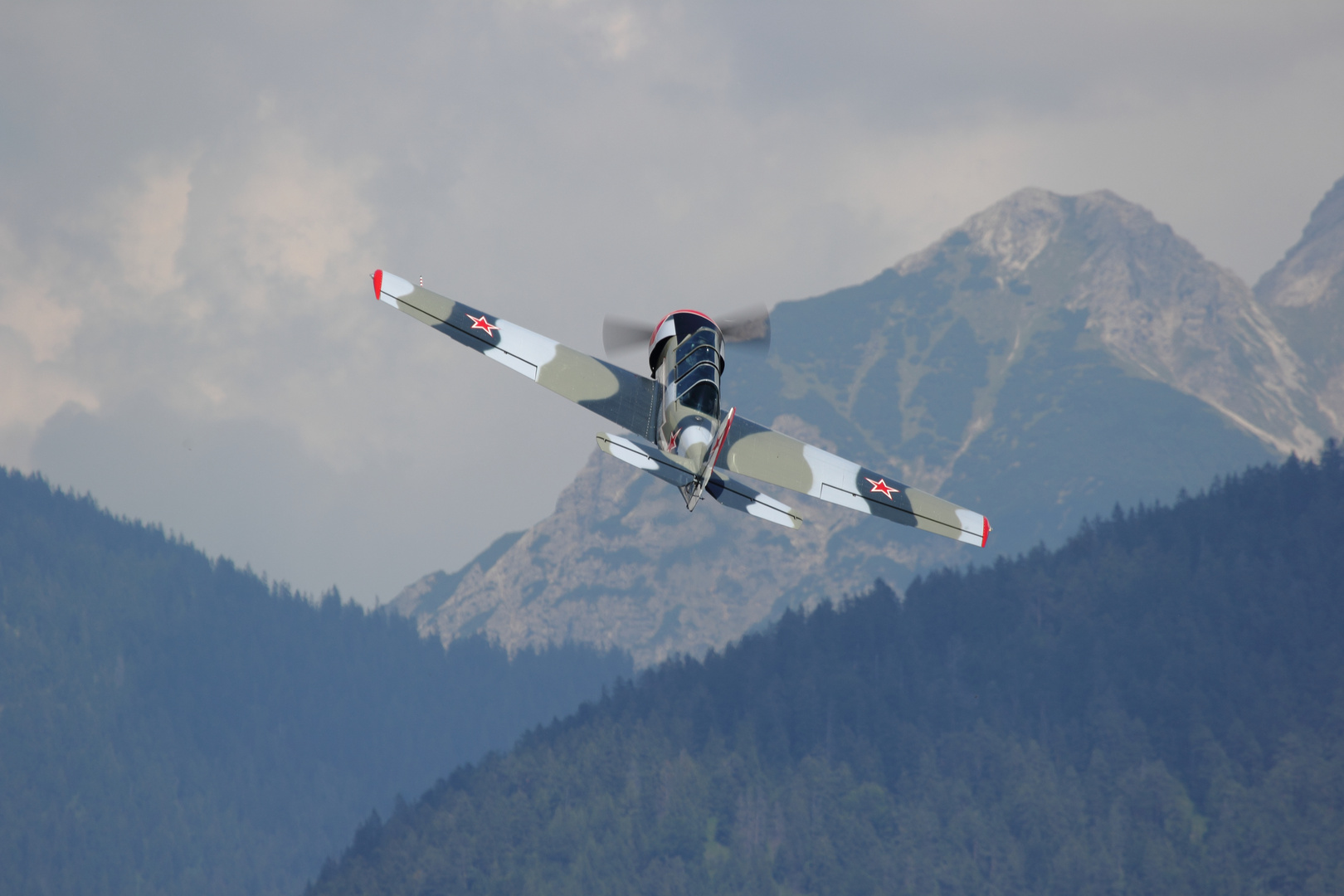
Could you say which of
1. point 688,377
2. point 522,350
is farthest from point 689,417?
point 522,350

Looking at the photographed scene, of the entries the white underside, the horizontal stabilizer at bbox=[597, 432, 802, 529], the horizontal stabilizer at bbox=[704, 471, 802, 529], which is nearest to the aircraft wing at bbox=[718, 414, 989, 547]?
the horizontal stabilizer at bbox=[704, 471, 802, 529]

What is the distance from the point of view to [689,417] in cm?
4650

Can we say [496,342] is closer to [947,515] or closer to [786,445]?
[786,445]

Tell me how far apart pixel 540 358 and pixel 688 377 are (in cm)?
637

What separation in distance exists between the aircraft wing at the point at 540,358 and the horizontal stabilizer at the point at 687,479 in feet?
16.3

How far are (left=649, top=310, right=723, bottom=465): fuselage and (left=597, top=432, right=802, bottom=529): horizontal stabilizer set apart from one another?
817 millimetres

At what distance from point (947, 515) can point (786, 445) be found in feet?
19.5

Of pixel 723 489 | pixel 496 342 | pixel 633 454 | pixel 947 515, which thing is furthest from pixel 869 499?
pixel 496 342

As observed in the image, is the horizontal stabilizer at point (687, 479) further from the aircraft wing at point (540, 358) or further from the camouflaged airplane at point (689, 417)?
the aircraft wing at point (540, 358)

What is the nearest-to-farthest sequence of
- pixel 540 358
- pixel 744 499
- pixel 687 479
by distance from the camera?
1. pixel 687 479
2. pixel 744 499
3. pixel 540 358

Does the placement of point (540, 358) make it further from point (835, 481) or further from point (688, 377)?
point (835, 481)

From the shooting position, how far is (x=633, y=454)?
4284 centimetres

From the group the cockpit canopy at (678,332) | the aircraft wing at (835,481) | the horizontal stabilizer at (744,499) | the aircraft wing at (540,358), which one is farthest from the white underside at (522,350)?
the horizontal stabilizer at (744,499)

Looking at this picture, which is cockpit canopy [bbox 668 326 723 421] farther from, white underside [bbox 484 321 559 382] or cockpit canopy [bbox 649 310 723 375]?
white underside [bbox 484 321 559 382]
